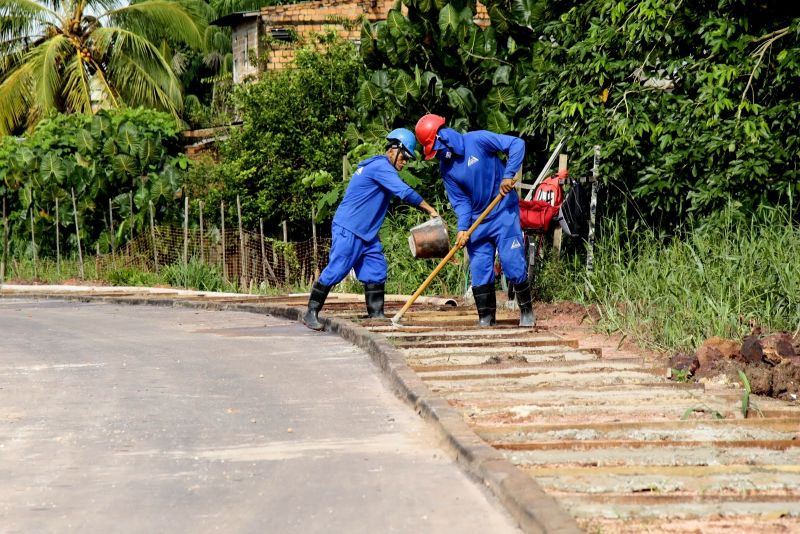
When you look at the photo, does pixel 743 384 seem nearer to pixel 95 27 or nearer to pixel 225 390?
pixel 225 390

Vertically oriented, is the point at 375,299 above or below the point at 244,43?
below

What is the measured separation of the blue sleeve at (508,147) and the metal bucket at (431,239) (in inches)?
37.7

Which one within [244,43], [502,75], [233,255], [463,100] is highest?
[244,43]

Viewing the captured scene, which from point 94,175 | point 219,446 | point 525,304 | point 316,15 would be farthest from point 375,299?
point 316,15

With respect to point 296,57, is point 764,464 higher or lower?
lower

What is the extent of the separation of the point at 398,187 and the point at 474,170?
882mm

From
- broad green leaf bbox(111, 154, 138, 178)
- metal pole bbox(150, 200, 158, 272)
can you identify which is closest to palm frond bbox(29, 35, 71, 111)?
broad green leaf bbox(111, 154, 138, 178)

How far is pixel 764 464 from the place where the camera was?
6434 mm

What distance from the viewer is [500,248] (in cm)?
1251

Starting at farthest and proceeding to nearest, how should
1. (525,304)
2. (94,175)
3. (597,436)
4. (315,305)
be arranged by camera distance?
(94,175) → (315,305) → (525,304) → (597,436)

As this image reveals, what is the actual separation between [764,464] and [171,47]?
4026 cm

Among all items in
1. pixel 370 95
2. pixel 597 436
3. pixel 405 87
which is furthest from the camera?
pixel 370 95

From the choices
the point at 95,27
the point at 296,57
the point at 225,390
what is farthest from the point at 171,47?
the point at 225,390

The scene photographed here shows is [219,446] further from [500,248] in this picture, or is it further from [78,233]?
[78,233]
